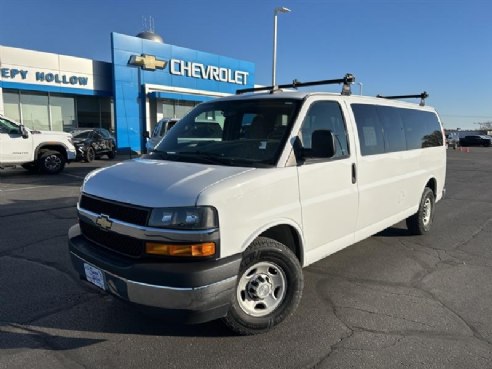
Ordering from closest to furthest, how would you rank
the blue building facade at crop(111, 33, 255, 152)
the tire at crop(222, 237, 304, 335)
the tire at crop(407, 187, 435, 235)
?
the tire at crop(222, 237, 304, 335) → the tire at crop(407, 187, 435, 235) → the blue building facade at crop(111, 33, 255, 152)

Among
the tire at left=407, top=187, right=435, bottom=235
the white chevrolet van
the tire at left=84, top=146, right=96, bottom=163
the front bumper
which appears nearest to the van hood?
the white chevrolet van

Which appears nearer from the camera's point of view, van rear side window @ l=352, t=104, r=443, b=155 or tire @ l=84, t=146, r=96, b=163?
van rear side window @ l=352, t=104, r=443, b=155

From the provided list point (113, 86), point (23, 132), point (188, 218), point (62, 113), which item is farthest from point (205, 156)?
point (62, 113)

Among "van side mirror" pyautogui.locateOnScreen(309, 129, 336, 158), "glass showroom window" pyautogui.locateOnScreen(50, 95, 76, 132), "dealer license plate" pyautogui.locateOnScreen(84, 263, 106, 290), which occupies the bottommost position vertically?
"dealer license plate" pyautogui.locateOnScreen(84, 263, 106, 290)

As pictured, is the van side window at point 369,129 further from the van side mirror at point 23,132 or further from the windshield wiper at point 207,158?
the van side mirror at point 23,132

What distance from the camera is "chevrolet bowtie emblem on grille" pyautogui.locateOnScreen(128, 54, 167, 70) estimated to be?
24.2 m

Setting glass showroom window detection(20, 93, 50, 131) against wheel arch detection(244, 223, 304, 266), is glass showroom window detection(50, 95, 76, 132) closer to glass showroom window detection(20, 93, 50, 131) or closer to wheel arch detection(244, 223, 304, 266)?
glass showroom window detection(20, 93, 50, 131)

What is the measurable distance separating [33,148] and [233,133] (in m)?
11.7

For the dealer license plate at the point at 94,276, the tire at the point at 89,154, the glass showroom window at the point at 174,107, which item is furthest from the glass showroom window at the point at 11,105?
the dealer license plate at the point at 94,276

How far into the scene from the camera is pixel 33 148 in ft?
44.7

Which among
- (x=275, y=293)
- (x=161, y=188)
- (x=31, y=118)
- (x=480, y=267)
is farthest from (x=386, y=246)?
(x=31, y=118)

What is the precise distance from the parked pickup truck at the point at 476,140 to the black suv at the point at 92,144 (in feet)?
149

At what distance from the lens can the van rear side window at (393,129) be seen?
4645 millimetres

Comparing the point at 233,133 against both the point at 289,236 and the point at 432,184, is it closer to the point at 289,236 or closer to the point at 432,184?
the point at 289,236
